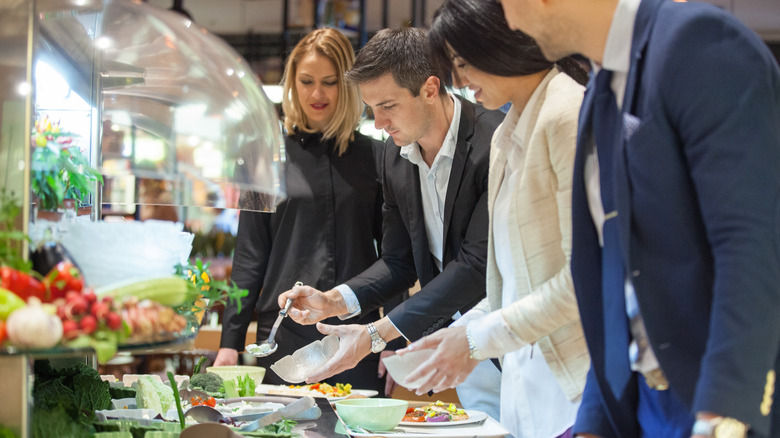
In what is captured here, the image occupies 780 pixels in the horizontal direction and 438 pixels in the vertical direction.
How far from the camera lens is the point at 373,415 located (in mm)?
2016

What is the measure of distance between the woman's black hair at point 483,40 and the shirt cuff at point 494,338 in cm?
54

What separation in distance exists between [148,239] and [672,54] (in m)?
0.89

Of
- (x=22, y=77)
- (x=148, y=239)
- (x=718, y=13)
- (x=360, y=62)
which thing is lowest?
(x=148, y=239)

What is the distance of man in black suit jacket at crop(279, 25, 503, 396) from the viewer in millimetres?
2504

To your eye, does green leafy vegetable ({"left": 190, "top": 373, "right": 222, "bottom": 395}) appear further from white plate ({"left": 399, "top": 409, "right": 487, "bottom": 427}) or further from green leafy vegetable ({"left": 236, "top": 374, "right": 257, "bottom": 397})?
white plate ({"left": 399, "top": 409, "right": 487, "bottom": 427})

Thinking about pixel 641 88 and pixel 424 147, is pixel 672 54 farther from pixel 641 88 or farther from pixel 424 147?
pixel 424 147

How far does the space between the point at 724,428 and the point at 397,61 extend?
187cm

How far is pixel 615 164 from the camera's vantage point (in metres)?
1.22

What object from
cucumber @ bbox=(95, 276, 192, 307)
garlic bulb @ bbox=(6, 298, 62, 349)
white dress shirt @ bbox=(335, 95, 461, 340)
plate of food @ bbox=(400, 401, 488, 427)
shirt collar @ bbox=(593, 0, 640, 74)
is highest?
shirt collar @ bbox=(593, 0, 640, 74)

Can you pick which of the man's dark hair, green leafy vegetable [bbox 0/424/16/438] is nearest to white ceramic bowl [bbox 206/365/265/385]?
the man's dark hair

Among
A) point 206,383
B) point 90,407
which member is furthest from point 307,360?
point 90,407

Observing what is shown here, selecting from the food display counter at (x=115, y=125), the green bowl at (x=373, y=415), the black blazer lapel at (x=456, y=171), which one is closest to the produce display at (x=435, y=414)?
the green bowl at (x=373, y=415)

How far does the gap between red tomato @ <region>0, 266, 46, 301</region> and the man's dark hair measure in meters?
1.68

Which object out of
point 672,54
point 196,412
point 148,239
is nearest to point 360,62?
point 196,412
